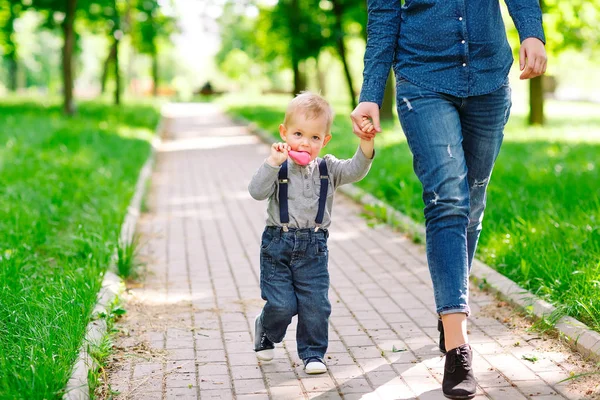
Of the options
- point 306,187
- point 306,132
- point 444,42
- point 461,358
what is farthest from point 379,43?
point 461,358

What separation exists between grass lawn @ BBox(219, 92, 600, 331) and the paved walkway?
37 centimetres

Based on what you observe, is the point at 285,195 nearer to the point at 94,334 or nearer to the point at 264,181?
the point at 264,181

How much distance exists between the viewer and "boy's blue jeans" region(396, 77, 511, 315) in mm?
3508

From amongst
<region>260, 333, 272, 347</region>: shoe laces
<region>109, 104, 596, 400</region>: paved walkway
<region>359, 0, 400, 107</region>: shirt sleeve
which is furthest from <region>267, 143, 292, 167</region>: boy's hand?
<region>109, 104, 596, 400</region>: paved walkway

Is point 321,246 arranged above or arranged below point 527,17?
below

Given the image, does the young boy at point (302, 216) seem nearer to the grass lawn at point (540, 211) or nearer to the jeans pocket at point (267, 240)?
the jeans pocket at point (267, 240)

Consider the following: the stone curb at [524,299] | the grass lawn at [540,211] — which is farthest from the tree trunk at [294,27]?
the stone curb at [524,299]

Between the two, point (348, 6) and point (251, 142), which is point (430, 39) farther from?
point (348, 6)

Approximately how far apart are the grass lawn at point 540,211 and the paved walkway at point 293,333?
37 centimetres

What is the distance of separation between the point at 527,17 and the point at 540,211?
336 centimetres

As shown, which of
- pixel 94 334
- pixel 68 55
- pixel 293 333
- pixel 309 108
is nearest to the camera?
pixel 309 108

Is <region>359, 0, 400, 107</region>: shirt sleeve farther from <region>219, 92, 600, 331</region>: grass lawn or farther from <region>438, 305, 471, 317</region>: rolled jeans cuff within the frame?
<region>219, 92, 600, 331</region>: grass lawn

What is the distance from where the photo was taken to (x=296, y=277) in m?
3.92

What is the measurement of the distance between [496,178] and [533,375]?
557 cm
